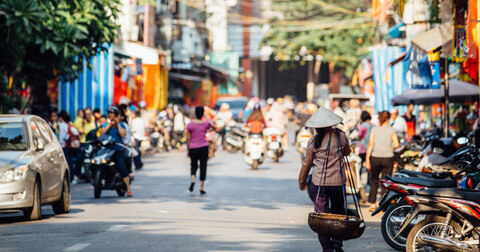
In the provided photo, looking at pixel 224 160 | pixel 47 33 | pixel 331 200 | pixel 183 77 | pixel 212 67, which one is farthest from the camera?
pixel 212 67

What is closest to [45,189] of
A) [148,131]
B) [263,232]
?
[263,232]

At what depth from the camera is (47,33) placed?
1700 centimetres

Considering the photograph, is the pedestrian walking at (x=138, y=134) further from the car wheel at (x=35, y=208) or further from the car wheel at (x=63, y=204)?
the car wheel at (x=35, y=208)

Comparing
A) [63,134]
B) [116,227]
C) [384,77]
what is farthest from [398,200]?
[384,77]

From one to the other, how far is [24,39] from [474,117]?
1009cm

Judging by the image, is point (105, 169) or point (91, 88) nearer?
point (105, 169)

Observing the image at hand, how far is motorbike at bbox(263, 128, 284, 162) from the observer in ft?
86.9

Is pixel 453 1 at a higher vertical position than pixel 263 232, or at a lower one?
higher

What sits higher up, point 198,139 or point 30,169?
point 198,139

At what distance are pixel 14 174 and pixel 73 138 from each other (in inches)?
326

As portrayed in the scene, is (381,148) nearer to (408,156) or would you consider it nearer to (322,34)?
(408,156)

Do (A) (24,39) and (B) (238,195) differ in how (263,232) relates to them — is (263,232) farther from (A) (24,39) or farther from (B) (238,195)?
(A) (24,39)

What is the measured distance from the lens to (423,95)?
787 inches

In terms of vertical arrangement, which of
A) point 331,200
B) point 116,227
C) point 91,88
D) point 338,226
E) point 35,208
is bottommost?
→ point 116,227
